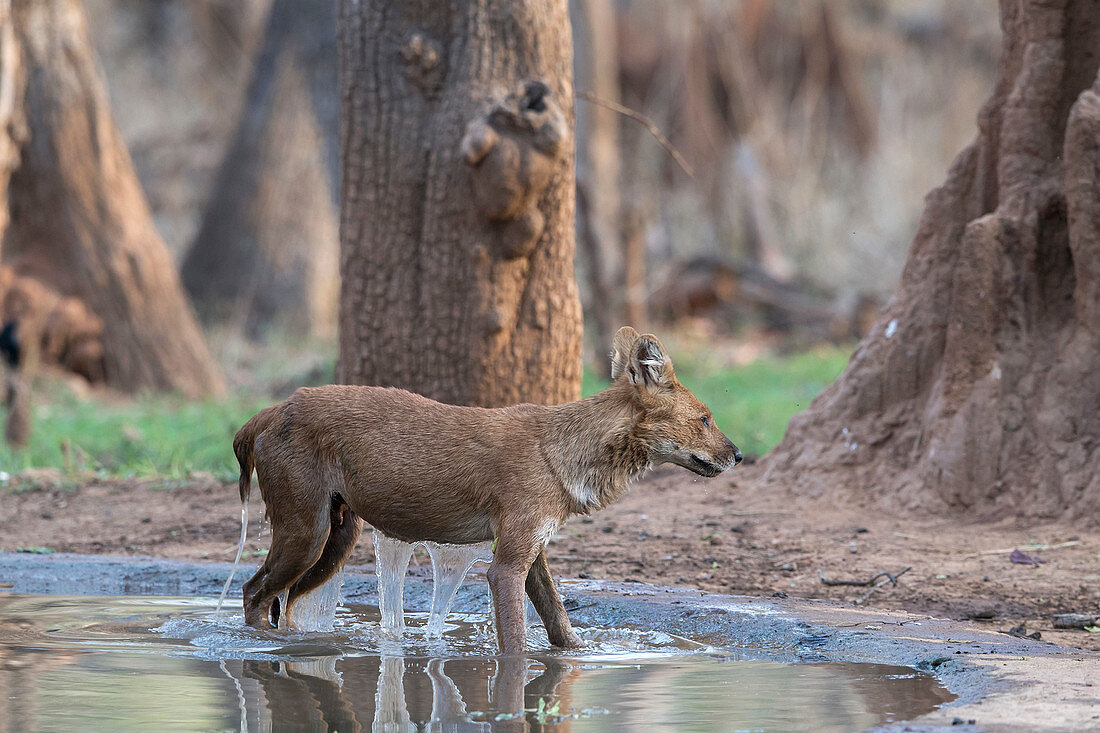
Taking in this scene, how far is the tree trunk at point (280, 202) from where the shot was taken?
16516 mm

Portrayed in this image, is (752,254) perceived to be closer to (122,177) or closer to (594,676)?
(122,177)

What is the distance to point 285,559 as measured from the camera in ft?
15.8

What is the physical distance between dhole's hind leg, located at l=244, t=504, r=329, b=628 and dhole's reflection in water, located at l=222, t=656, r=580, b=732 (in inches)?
18.6

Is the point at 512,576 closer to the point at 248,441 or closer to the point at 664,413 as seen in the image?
the point at 664,413

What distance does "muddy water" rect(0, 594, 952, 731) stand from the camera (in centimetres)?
360

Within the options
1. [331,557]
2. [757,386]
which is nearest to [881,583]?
[331,557]

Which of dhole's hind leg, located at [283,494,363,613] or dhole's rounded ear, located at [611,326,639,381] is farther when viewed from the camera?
dhole's hind leg, located at [283,494,363,613]

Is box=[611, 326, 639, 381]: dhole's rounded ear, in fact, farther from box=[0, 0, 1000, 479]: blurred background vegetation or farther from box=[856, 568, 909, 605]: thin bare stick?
box=[0, 0, 1000, 479]: blurred background vegetation

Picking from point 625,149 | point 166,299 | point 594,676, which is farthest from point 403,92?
point 625,149

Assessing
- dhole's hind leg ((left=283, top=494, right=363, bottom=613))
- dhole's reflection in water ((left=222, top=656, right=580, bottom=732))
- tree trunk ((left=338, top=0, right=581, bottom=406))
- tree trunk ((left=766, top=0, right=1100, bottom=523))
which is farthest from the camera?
tree trunk ((left=338, top=0, right=581, bottom=406))

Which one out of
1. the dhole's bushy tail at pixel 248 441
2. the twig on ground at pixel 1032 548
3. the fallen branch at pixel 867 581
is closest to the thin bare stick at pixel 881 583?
the fallen branch at pixel 867 581

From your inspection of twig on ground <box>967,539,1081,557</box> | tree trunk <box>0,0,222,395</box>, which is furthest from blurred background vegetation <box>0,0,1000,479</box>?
twig on ground <box>967,539,1081,557</box>

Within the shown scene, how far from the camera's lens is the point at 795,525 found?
22.2 ft

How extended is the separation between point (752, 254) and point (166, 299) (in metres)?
8.97
